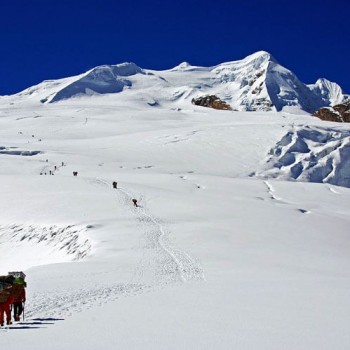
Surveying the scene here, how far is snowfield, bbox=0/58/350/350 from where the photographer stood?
1035cm

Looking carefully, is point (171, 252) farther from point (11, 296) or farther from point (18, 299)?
point (11, 296)

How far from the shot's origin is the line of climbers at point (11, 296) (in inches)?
435

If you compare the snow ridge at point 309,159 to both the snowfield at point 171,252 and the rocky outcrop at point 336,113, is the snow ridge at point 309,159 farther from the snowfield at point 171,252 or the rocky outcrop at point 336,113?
the rocky outcrop at point 336,113

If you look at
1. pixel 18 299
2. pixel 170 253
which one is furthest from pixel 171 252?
pixel 18 299

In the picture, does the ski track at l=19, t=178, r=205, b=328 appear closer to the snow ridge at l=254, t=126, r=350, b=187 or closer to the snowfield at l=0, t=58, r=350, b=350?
the snowfield at l=0, t=58, r=350, b=350

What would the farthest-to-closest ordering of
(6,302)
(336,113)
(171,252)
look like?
(336,113), (171,252), (6,302)

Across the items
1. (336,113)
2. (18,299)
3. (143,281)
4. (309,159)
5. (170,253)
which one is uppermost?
(336,113)

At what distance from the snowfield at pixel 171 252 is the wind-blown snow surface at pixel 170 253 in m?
0.06

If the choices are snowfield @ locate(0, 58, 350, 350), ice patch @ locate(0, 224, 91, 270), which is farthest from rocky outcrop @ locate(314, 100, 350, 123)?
ice patch @ locate(0, 224, 91, 270)

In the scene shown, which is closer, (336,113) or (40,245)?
(40,245)

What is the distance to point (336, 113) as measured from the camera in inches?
6969

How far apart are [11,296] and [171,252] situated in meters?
11.5

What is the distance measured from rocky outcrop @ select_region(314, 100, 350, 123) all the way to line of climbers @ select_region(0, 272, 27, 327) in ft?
546

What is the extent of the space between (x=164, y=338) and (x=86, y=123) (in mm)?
100807
